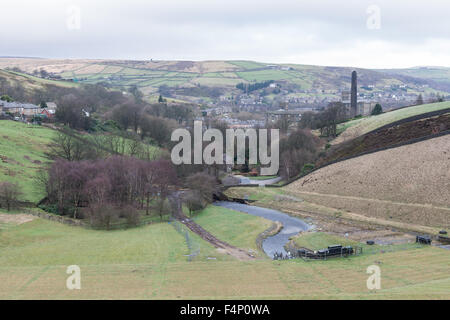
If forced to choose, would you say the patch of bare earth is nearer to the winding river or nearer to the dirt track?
the winding river

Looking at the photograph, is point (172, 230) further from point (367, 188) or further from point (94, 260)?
point (367, 188)

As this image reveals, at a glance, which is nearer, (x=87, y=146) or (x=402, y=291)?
(x=402, y=291)

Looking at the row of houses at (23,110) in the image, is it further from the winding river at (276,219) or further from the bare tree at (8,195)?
the winding river at (276,219)

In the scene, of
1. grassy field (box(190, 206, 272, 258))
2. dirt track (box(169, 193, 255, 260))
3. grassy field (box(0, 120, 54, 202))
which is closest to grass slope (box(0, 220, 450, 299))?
dirt track (box(169, 193, 255, 260))

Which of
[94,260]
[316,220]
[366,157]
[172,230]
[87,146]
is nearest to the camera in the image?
[94,260]

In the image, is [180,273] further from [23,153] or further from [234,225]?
[23,153]

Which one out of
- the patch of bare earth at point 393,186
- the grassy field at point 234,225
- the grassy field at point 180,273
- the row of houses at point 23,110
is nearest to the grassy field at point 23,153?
the row of houses at point 23,110

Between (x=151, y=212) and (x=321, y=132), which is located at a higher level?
(x=321, y=132)

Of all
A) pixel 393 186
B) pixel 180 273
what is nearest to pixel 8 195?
pixel 180 273

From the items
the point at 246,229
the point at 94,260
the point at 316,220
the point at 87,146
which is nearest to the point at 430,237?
the point at 316,220
